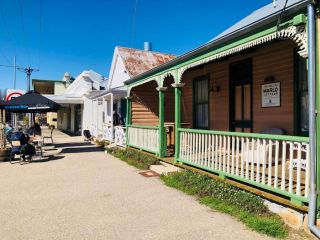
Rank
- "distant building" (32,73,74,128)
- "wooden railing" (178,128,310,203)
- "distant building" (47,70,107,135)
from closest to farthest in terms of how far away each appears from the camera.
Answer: "wooden railing" (178,128,310,203) < "distant building" (47,70,107,135) < "distant building" (32,73,74,128)

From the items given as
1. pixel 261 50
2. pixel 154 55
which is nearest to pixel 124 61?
pixel 154 55

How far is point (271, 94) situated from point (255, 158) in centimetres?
249

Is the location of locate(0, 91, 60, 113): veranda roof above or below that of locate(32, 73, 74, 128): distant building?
below

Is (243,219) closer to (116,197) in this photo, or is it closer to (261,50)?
(116,197)

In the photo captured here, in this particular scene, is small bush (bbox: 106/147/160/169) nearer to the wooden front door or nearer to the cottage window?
the cottage window

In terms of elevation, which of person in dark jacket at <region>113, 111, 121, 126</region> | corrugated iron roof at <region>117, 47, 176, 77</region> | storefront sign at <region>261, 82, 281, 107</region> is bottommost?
person in dark jacket at <region>113, 111, 121, 126</region>

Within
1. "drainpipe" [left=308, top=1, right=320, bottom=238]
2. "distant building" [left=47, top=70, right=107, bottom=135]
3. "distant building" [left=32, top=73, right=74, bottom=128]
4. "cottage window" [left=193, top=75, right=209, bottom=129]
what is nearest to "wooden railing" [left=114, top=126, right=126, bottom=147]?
"cottage window" [left=193, top=75, right=209, bottom=129]

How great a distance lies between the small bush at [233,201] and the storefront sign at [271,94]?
2.90 meters

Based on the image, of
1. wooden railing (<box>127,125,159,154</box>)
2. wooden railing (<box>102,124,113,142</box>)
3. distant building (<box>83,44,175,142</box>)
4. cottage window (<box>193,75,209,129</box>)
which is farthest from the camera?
distant building (<box>83,44,175,142</box>)

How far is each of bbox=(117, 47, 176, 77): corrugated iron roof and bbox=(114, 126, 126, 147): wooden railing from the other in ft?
15.2

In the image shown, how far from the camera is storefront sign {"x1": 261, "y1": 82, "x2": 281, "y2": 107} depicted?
7.64m

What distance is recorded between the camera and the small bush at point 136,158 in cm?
934

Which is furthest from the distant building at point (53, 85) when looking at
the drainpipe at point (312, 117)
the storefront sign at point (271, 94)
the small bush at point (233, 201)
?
the drainpipe at point (312, 117)

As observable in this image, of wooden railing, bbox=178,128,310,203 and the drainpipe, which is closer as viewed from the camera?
the drainpipe
